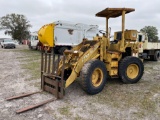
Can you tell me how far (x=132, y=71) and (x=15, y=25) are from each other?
50.3 meters

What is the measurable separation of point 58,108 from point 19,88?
90.7 inches

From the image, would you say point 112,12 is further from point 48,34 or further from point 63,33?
point 63,33

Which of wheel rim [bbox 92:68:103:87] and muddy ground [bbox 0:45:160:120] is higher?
wheel rim [bbox 92:68:103:87]

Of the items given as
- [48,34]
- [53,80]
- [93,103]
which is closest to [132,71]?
[93,103]

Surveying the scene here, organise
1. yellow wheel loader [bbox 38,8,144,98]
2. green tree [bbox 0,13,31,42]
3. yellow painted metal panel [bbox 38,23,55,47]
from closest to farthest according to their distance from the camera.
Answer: yellow wheel loader [bbox 38,8,144,98] < yellow painted metal panel [bbox 38,23,55,47] < green tree [bbox 0,13,31,42]

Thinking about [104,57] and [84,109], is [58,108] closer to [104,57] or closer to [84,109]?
[84,109]

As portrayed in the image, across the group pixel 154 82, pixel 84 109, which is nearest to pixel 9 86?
pixel 84 109

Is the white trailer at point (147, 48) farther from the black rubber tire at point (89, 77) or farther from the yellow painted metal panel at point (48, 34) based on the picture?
the black rubber tire at point (89, 77)

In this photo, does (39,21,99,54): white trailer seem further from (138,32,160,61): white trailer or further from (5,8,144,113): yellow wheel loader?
(5,8,144,113): yellow wheel loader

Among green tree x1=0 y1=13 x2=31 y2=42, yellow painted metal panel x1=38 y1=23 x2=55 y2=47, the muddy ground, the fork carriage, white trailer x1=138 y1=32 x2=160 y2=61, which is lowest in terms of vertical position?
the muddy ground

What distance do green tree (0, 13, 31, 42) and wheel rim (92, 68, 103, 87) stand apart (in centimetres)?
4999

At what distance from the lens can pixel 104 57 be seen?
6684mm

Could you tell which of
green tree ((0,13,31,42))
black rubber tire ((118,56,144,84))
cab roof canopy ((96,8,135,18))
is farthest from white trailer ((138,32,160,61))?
green tree ((0,13,31,42))

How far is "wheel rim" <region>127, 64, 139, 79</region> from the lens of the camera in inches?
279
